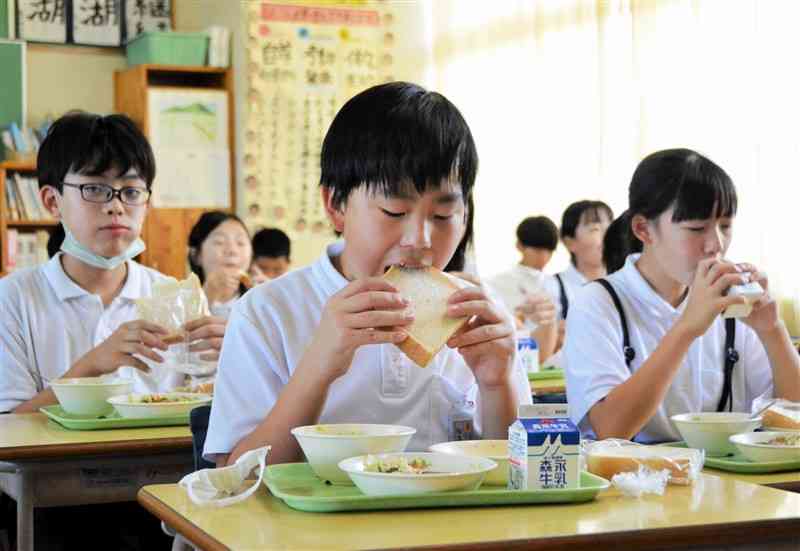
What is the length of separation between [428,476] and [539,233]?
203 inches

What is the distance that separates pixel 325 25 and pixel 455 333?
637 cm

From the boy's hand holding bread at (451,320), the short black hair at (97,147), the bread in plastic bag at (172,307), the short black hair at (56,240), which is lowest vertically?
the bread in plastic bag at (172,307)

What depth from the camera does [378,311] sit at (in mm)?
1785

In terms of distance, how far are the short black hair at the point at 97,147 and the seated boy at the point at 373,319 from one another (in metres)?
1.35

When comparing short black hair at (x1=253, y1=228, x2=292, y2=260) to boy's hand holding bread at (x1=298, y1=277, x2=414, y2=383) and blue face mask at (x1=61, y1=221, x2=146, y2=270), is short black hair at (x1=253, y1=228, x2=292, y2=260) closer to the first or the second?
blue face mask at (x1=61, y1=221, x2=146, y2=270)

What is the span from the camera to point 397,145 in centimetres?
194

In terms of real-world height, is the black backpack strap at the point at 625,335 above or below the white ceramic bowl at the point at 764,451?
above

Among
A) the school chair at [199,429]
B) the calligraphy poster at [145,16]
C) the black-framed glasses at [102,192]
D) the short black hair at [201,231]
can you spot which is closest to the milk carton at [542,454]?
the school chair at [199,429]

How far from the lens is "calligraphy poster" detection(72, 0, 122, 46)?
830 centimetres

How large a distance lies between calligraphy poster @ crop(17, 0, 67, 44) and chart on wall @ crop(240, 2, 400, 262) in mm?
1452

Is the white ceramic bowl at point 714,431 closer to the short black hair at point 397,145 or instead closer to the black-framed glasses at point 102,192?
the short black hair at point 397,145

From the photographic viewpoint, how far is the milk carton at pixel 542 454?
161 cm

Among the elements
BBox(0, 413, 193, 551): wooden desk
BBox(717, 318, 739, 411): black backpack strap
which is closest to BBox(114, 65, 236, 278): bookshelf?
BBox(0, 413, 193, 551): wooden desk

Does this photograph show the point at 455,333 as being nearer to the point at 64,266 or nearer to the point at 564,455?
the point at 564,455
